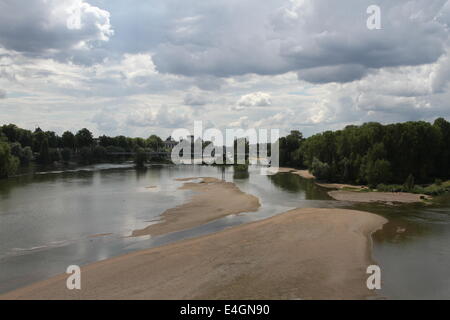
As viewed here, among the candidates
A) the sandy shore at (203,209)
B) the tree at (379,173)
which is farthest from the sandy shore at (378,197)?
the sandy shore at (203,209)

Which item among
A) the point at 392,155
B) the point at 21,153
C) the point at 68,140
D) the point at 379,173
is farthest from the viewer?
the point at 68,140

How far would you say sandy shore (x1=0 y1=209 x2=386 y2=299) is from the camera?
17.1 metres

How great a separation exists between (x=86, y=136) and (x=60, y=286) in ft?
496

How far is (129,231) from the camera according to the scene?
29156 mm

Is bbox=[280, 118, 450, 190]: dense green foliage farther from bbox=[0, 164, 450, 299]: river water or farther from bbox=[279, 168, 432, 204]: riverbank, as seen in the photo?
bbox=[0, 164, 450, 299]: river water

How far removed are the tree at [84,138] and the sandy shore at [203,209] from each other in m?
118

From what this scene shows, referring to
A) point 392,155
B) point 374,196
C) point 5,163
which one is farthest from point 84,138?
point 374,196

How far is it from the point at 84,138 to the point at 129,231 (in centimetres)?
14009

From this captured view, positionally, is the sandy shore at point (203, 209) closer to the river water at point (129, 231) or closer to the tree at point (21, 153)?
the river water at point (129, 231)

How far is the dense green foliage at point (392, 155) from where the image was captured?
5791 centimetres

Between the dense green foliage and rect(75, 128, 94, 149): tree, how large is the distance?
383 feet

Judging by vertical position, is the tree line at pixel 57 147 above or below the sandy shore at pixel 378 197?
above

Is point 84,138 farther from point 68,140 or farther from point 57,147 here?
point 57,147
